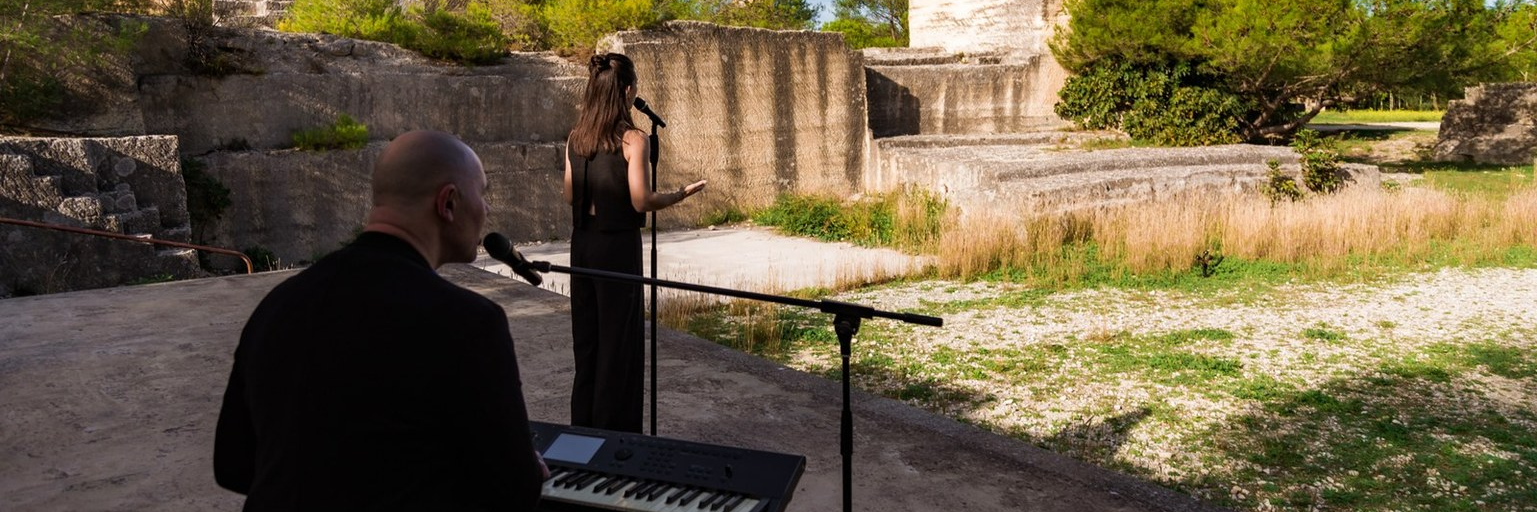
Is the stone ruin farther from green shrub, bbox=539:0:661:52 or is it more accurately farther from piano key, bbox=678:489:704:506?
piano key, bbox=678:489:704:506

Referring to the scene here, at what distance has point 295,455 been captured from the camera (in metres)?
1.79

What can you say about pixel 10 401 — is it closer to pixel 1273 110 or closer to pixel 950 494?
pixel 950 494

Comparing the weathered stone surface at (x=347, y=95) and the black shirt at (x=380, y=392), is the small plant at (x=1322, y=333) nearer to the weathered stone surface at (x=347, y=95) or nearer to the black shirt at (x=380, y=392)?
the black shirt at (x=380, y=392)

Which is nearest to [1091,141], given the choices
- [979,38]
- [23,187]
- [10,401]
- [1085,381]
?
[979,38]

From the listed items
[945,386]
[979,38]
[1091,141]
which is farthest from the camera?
[979,38]

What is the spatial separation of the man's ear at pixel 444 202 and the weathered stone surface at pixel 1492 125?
23.9 metres

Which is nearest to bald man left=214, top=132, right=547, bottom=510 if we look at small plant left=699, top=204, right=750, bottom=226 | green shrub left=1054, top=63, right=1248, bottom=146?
small plant left=699, top=204, right=750, bottom=226

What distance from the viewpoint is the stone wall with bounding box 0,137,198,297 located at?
29.9 feet

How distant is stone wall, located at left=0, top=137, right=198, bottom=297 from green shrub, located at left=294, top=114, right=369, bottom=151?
2.03 meters

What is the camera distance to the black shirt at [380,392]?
1.76 metres

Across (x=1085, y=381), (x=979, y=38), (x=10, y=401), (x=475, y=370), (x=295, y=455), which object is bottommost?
(x=1085, y=381)

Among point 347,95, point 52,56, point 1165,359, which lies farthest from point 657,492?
point 347,95

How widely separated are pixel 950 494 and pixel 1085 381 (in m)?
3.11

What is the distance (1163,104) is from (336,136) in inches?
471
